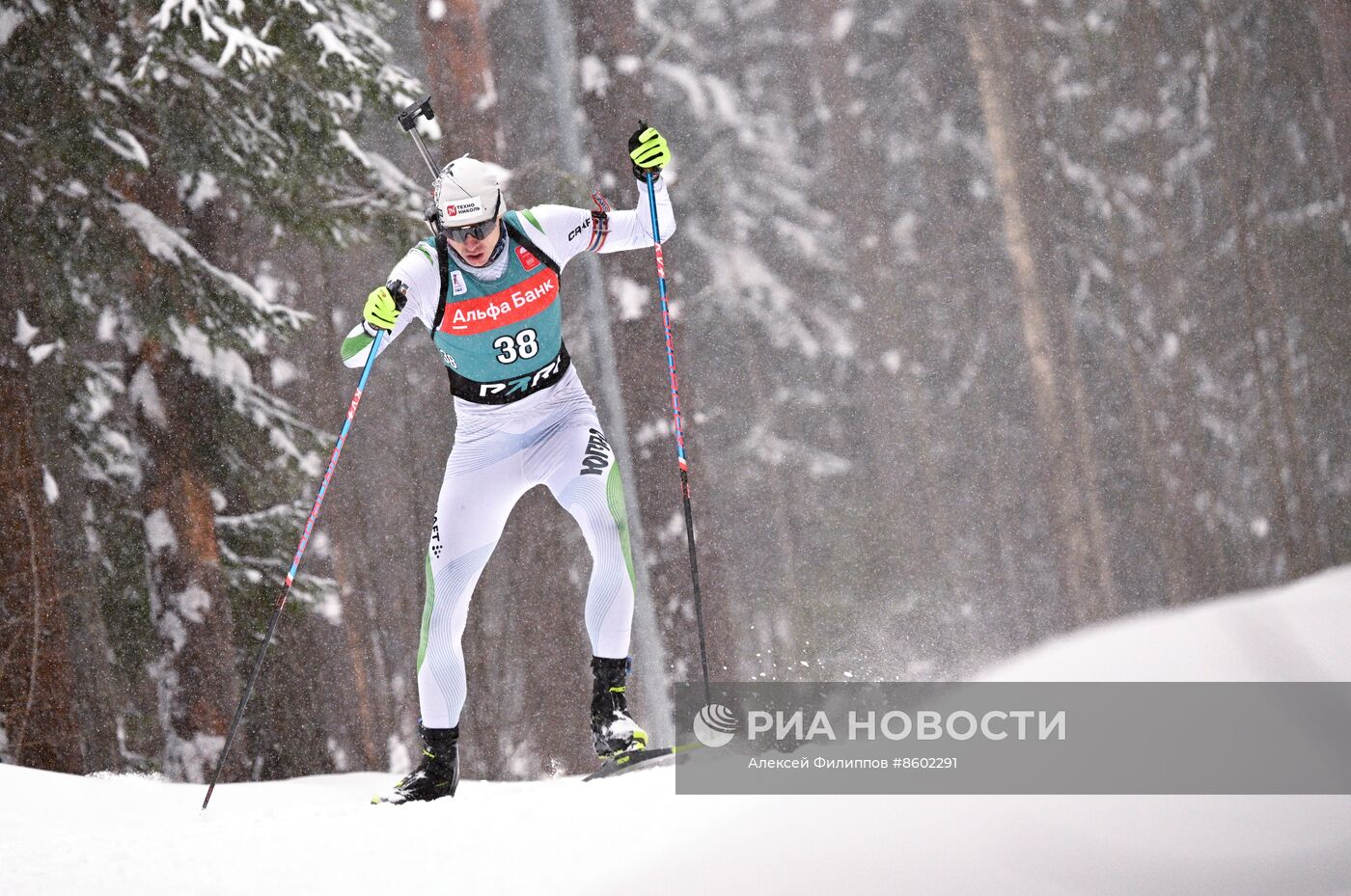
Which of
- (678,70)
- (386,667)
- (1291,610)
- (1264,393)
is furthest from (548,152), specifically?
(1291,610)

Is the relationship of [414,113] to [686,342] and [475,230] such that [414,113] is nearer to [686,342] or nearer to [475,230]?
[475,230]

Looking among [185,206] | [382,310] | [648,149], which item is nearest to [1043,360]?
[185,206]

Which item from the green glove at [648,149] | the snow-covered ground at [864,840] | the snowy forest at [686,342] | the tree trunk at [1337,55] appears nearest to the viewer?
the snow-covered ground at [864,840]

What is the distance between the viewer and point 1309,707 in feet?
11.0

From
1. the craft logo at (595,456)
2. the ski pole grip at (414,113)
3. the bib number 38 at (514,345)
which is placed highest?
the ski pole grip at (414,113)

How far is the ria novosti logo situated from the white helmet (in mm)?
2615

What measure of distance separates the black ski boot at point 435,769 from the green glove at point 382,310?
199cm

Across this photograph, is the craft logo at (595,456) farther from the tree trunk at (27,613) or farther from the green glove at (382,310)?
the tree trunk at (27,613)

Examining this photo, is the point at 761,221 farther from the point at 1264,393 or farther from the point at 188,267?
the point at 188,267

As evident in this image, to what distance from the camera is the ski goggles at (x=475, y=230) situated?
222 inches

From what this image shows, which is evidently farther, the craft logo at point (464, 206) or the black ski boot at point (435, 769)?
the black ski boot at point (435, 769)

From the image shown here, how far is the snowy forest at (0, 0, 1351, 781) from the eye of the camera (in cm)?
884

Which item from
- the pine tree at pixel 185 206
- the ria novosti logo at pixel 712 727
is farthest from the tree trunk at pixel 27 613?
the ria novosti logo at pixel 712 727

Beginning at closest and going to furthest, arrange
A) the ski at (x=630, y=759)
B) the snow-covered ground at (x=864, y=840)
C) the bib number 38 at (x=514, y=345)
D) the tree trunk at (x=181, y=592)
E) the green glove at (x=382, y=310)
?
the snow-covered ground at (x=864, y=840) < the green glove at (x=382, y=310) < the ski at (x=630, y=759) < the bib number 38 at (x=514, y=345) < the tree trunk at (x=181, y=592)
